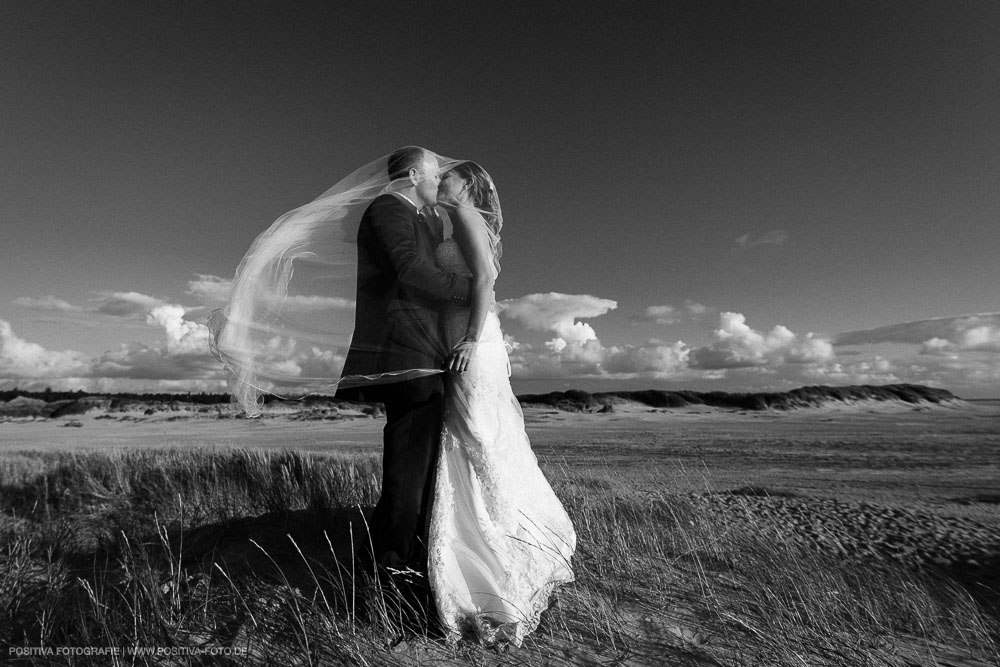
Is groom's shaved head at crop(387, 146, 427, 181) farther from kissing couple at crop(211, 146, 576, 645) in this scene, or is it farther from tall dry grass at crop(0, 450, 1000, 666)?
tall dry grass at crop(0, 450, 1000, 666)

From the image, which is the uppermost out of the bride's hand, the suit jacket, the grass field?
the suit jacket

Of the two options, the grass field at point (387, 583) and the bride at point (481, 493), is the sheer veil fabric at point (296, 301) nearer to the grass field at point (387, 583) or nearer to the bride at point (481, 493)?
the bride at point (481, 493)

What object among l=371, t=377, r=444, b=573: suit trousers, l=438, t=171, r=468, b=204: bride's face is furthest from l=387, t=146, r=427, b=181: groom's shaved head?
l=371, t=377, r=444, b=573: suit trousers

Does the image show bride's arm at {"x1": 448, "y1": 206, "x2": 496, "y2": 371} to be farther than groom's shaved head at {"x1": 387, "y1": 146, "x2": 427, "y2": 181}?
No

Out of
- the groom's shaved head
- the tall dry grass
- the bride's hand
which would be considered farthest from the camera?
the groom's shaved head

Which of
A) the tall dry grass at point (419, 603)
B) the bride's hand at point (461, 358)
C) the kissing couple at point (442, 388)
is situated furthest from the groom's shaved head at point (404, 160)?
the tall dry grass at point (419, 603)

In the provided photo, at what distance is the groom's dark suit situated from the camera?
230 centimetres

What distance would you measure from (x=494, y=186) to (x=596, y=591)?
204cm

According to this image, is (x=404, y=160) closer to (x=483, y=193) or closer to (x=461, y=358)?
(x=483, y=193)

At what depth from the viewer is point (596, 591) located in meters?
2.56

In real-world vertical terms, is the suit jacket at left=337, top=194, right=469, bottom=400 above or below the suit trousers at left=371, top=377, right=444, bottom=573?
above

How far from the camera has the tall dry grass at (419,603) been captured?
2102 millimetres

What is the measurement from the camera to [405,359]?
7.57ft

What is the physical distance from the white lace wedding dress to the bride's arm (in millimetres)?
46
